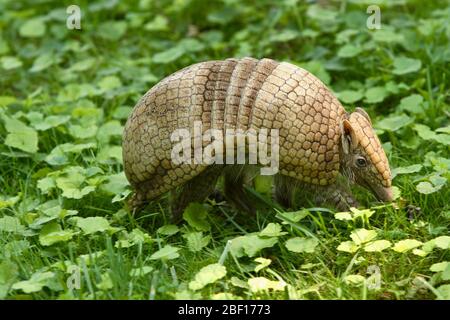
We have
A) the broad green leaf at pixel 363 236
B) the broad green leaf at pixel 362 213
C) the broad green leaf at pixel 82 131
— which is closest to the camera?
the broad green leaf at pixel 363 236

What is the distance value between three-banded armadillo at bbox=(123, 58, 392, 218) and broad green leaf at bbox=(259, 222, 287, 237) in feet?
1.08

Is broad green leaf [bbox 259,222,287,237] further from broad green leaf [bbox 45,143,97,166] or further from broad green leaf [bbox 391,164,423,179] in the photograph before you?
broad green leaf [bbox 45,143,97,166]

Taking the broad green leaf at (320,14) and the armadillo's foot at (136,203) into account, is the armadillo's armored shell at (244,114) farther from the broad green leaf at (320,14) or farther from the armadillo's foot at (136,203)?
the broad green leaf at (320,14)

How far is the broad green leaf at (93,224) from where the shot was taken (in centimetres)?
485

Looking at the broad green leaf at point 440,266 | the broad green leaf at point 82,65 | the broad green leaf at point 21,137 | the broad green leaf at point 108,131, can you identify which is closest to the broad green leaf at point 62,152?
the broad green leaf at point 21,137

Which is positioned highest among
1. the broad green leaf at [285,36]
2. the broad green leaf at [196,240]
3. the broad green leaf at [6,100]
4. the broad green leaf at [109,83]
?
the broad green leaf at [285,36]

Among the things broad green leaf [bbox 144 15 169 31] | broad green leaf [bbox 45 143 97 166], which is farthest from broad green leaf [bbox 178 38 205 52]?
broad green leaf [bbox 45 143 97 166]

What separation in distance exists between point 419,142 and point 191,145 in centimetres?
185

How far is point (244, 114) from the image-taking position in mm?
4723

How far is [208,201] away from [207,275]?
3.88 ft

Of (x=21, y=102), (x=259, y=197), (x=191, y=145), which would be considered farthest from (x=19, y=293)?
(x=21, y=102)

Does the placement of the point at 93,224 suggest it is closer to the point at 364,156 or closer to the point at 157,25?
the point at 364,156

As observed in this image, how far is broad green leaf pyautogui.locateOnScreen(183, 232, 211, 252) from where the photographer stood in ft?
15.8

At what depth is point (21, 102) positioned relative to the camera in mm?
6871
